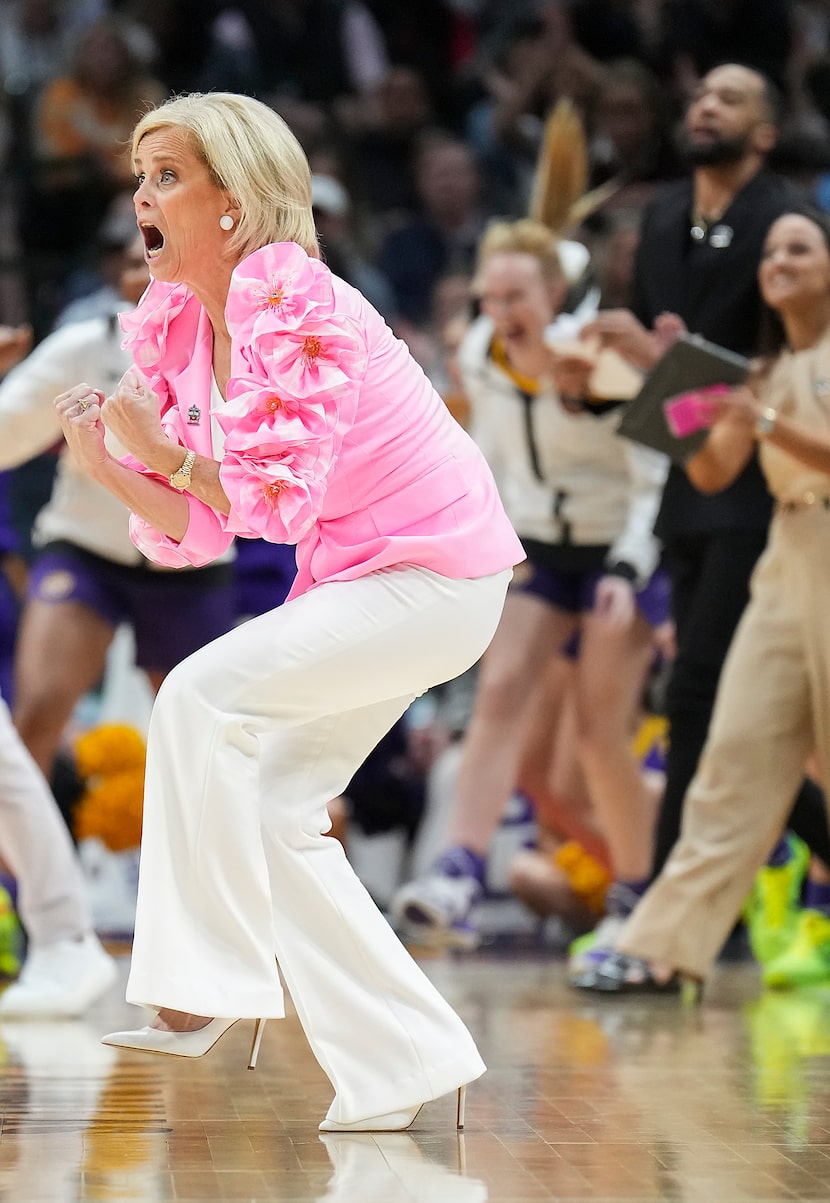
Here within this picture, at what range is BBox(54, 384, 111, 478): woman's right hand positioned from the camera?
9.84ft

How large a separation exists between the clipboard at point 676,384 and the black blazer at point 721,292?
16.6 inches

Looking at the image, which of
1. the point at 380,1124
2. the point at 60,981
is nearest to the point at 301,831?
the point at 380,1124

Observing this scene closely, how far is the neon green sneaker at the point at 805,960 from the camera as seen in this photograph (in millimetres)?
5281

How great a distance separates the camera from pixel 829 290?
482 centimetres

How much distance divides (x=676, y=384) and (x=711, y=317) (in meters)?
0.69

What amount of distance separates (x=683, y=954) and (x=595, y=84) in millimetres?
→ 5761

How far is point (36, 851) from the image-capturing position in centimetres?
458

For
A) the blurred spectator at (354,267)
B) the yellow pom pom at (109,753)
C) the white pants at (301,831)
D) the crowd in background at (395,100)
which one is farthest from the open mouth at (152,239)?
the crowd in background at (395,100)

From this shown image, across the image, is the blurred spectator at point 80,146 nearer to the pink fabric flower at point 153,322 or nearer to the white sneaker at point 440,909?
the white sneaker at point 440,909

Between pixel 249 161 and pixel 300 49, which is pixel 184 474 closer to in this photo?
pixel 249 161

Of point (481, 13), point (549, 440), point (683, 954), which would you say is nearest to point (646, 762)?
point (549, 440)

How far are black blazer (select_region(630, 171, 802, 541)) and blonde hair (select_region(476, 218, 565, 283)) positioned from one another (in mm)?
600

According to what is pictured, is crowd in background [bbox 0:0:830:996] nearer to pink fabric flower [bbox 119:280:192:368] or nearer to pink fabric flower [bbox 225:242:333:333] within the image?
pink fabric flower [bbox 119:280:192:368]

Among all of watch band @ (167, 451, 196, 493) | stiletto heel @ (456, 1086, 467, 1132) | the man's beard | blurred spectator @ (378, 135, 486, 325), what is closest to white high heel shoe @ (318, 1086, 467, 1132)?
stiletto heel @ (456, 1086, 467, 1132)
